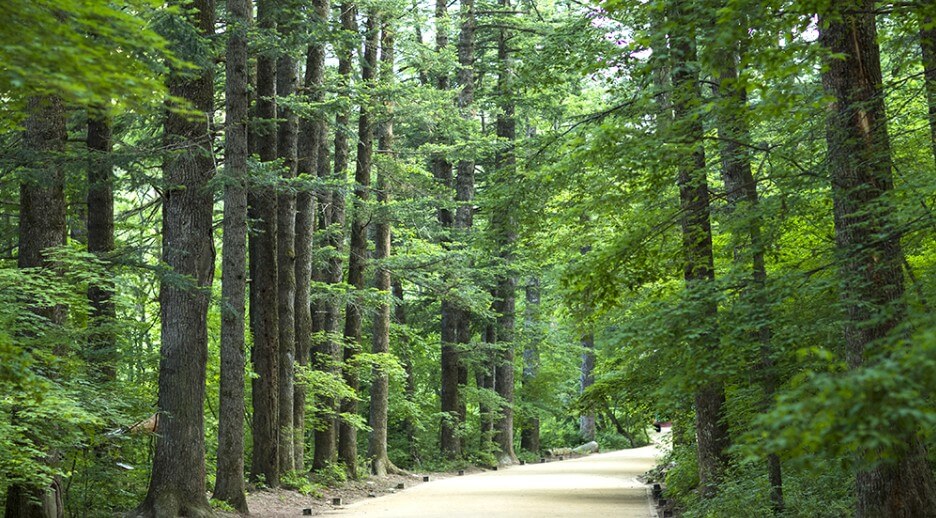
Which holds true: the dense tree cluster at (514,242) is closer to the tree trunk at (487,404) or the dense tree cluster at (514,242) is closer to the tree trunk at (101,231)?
the tree trunk at (101,231)

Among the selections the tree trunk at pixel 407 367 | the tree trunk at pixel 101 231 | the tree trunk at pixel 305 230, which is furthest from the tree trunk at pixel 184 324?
the tree trunk at pixel 407 367

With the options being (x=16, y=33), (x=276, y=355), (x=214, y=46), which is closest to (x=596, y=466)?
(x=276, y=355)

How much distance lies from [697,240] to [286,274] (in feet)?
30.5

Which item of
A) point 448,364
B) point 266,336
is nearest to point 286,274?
point 266,336

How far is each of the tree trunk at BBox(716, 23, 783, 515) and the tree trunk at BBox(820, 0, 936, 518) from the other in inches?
27.9

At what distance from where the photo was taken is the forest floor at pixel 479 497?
14812mm

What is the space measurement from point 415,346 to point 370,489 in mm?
11702

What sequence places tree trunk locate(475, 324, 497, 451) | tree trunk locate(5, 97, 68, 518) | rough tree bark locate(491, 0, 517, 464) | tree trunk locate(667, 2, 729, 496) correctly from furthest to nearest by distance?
rough tree bark locate(491, 0, 517, 464) < tree trunk locate(475, 324, 497, 451) < tree trunk locate(5, 97, 68, 518) < tree trunk locate(667, 2, 729, 496)

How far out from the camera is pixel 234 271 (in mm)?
14164

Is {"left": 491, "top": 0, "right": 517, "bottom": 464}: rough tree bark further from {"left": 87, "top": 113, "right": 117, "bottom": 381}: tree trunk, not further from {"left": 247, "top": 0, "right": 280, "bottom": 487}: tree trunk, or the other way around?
{"left": 87, "top": 113, "right": 117, "bottom": 381}: tree trunk

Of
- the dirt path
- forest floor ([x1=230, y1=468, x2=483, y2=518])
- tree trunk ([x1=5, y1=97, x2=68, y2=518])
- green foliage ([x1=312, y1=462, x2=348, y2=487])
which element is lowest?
the dirt path

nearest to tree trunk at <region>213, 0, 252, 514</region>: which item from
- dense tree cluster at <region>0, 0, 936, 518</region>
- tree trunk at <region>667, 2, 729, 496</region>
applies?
dense tree cluster at <region>0, 0, 936, 518</region>

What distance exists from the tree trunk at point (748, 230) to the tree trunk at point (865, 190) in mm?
710

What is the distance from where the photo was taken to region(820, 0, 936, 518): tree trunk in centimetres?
771
